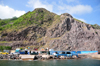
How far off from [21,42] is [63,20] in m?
39.5

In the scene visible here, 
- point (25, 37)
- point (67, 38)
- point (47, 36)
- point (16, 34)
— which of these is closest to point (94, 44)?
point (67, 38)

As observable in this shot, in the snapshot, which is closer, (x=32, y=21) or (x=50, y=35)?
(x=50, y=35)

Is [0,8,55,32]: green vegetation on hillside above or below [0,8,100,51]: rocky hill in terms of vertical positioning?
above

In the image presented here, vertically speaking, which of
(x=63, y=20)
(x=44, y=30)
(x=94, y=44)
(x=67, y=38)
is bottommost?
(x=94, y=44)

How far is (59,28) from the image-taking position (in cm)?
8869

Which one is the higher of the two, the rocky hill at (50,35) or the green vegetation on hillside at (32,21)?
the green vegetation on hillside at (32,21)

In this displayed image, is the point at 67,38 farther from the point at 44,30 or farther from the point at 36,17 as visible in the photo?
the point at 36,17

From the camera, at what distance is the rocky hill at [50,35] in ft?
248

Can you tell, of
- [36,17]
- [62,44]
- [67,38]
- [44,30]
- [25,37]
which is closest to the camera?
[62,44]

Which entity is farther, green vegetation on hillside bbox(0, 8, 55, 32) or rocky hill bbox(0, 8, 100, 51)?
green vegetation on hillside bbox(0, 8, 55, 32)

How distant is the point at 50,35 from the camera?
85000 millimetres

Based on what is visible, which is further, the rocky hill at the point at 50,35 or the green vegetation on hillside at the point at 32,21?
the green vegetation on hillside at the point at 32,21

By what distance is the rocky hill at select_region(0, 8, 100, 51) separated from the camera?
75.7 metres

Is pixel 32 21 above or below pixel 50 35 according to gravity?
above
